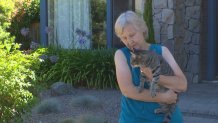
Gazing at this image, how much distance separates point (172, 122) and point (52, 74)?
6713 mm

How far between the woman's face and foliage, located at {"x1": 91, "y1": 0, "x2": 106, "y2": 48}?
306 inches

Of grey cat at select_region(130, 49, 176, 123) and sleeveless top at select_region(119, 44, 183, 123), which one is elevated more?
grey cat at select_region(130, 49, 176, 123)

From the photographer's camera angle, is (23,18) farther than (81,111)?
Yes

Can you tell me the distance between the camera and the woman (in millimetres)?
2951

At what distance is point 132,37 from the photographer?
295cm

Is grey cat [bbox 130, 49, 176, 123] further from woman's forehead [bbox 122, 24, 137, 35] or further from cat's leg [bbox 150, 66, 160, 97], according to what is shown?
woman's forehead [bbox 122, 24, 137, 35]

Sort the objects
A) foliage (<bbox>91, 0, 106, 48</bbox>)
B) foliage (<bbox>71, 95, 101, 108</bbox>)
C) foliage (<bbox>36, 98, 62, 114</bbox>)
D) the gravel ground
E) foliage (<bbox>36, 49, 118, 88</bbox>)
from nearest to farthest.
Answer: the gravel ground → foliage (<bbox>36, 98, 62, 114</bbox>) → foliage (<bbox>71, 95, 101, 108</bbox>) → foliage (<bbox>36, 49, 118, 88</bbox>) → foliage (<bbox>91, 0, 106, 48</bbox>)

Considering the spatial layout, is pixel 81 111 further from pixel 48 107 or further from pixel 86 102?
pixel 48 107

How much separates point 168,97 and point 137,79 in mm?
217

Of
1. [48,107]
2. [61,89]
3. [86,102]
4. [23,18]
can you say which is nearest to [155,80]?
[48,107]

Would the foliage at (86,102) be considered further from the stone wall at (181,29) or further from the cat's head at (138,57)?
the cat's head at (138,57)

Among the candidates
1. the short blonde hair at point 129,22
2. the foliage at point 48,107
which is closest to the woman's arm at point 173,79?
the short blonde hair at point 129,22

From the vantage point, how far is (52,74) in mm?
9625

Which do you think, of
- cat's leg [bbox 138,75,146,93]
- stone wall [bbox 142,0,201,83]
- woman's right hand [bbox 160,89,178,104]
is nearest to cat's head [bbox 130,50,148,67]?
cat's leg [bbox 138,75,146,93]
